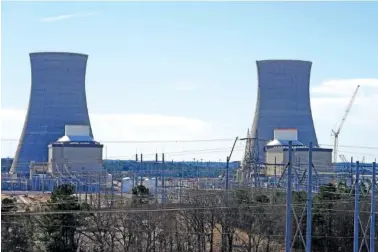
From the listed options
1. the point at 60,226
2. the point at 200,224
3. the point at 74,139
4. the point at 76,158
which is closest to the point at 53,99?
the point at 74,139

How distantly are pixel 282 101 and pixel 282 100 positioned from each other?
6 cm

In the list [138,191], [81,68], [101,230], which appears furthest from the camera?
[81,68]

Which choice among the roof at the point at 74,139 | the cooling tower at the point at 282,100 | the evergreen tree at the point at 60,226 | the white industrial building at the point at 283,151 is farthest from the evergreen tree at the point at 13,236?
the roof at the point at 74,139

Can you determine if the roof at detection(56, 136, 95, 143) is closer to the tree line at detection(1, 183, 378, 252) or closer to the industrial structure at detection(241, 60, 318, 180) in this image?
the industrial structure at detection(241, 60, 318, 180)

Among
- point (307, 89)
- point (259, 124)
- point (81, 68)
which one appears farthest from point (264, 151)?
point (81, 68)

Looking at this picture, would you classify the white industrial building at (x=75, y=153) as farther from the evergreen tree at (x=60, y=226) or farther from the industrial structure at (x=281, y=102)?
the evergreen tree at (x=60, y=226)

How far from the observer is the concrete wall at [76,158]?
117 feet

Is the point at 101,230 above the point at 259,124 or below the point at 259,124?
below

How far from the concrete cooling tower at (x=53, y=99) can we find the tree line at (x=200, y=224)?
1729cm

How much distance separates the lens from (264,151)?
123ft

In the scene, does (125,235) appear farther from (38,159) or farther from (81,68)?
(38,159)

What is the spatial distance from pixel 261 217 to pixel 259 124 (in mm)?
21501

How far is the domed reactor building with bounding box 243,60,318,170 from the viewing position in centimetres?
3291

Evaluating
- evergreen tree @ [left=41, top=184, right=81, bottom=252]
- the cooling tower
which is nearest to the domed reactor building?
the cooling tower
